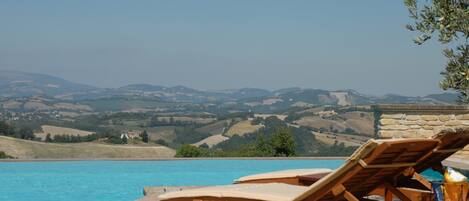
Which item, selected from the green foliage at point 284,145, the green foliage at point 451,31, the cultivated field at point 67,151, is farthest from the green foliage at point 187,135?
the green foliage at point 451,31

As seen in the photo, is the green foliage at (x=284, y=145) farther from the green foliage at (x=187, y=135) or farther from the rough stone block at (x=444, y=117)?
the green foliage at (x=187, y=135)

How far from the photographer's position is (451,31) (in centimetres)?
692

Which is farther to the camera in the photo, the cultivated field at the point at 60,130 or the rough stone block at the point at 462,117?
the cultivated field at the point at 60,130

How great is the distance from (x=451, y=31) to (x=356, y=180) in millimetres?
2545

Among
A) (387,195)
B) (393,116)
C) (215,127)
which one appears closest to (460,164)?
(393,116)

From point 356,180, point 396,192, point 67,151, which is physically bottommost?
point 67,151

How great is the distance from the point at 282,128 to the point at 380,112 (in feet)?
14.4

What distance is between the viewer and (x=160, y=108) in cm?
10519

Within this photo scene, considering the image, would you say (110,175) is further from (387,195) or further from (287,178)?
(387,195)

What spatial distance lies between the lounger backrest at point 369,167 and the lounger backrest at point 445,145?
32 centimetres

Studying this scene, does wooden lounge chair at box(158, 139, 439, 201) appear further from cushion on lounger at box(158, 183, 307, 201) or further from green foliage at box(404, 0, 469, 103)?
green foliage at box(404, 0, 469, 103)

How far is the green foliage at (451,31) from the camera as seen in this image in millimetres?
6805

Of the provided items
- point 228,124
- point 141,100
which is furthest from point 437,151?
point 141,100

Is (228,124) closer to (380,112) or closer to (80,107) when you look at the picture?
(380,112)
